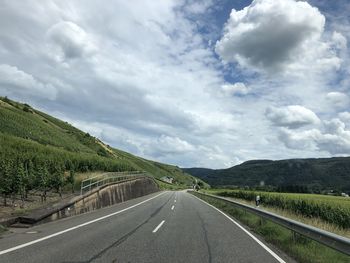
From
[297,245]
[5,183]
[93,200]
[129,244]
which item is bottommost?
[129,244]

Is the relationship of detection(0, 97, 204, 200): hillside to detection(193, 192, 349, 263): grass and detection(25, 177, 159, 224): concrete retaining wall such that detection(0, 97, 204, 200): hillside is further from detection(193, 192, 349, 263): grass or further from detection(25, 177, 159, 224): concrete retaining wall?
detection(193, 192, 349, 263): grass

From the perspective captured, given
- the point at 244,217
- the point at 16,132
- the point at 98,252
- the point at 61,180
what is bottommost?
the point at 98,252

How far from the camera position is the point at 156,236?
12750 millimetres

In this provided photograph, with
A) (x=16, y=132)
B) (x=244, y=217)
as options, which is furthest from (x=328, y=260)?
(x=16, y=132)

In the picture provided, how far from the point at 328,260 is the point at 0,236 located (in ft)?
29.5

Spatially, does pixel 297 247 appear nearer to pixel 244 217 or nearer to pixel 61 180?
pixel 244 217

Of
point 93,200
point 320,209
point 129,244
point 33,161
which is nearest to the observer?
point 129,244

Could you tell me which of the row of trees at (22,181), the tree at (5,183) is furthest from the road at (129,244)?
the row of trees at (22,181)

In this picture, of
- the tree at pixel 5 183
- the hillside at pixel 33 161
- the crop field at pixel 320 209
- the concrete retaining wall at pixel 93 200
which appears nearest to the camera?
the concrete retaining wall at pixel 93 200

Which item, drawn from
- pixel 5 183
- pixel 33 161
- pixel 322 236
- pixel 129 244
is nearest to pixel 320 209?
pixel 5 183

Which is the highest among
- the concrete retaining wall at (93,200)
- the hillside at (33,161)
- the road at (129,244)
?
the hillside at (33,161)

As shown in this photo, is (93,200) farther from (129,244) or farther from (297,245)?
(297,245)

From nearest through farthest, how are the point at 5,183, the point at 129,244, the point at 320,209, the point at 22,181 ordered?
the point at 129,244, the point at 5,183, the point at 22,181, the point at 320,209

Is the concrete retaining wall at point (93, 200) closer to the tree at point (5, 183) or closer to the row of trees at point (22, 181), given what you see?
the row of trees at point (22, 181)
